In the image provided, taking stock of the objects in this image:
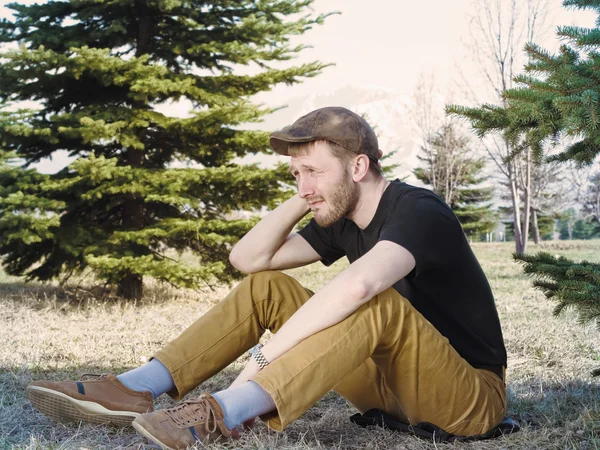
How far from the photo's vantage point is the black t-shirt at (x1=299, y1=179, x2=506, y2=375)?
92.2 inches

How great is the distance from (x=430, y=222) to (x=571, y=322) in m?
Result: 4.04

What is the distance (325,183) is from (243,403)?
3.15 feet

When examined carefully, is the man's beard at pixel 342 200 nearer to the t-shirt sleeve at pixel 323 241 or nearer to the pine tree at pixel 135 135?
the t-shirt sleeve at pixel 323 241

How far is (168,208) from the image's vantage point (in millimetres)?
7996

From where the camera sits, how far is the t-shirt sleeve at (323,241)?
9.96 ft

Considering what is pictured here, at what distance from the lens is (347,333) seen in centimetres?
216

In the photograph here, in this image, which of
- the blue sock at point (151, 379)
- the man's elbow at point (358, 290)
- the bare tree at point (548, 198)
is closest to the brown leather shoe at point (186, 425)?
the blue sock at point (151, 379)

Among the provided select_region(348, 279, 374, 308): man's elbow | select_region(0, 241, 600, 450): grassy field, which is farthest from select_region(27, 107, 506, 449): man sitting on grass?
select_region(0, 241, 600, 450): grassy field

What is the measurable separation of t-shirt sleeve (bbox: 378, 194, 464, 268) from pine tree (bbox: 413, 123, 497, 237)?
17.8 m

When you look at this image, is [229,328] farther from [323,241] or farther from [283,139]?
[283,139]

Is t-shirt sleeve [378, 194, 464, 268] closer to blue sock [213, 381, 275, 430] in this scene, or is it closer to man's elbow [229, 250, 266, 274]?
blue sock [213, 381, 275, 430]

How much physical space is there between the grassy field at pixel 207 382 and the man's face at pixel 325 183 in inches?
36.6

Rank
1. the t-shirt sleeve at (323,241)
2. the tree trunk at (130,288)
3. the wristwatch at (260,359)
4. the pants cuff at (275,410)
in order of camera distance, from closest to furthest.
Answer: the pants cuff at (275,410) → the wristwatch at (260,359) → the t-shirt sleeve at (323,241) → the tree trunk at (130,288)

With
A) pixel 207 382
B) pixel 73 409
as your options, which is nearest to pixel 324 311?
pixel 73 409
